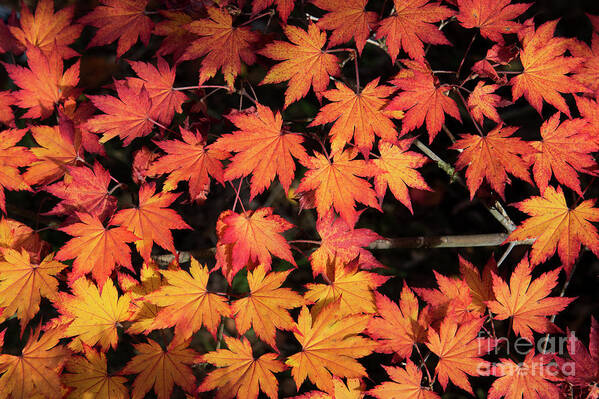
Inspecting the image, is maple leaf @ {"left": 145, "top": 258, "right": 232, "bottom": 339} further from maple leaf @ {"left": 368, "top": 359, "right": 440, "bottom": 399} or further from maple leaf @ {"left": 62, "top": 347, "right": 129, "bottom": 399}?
maple leaf @ {"left": 368, "top": 359, "right": 440, "bottom": 399}

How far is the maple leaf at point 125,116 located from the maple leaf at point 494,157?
44.3 inches

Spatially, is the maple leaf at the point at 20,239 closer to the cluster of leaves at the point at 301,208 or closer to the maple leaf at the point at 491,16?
the cluster of leaves at the point at 301,208

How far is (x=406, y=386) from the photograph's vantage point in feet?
4.59

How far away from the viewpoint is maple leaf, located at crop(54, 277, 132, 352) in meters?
1.46

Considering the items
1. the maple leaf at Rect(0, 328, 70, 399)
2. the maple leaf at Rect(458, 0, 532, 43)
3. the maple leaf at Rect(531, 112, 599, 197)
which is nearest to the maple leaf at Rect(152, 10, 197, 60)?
the maple leaf at Rect(458, 0, 532, 43)

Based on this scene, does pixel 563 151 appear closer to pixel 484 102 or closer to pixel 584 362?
pixel 484 102

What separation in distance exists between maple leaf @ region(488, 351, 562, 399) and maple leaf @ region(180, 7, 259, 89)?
1.44 meters

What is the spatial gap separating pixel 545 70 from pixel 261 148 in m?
1.06

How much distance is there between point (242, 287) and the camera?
7.72ft

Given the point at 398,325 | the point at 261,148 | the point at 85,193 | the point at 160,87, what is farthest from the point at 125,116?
the point at 398,325

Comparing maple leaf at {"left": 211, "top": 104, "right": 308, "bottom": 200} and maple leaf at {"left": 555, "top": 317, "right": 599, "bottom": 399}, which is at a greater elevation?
maple leaf at {"left": 211, "top": 104, "right": 308, "bottom": 200}

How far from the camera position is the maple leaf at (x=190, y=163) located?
1.40 metres

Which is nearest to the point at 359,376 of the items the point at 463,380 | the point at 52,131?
the point at 463,380

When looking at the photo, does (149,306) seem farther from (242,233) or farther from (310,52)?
(310,52)
